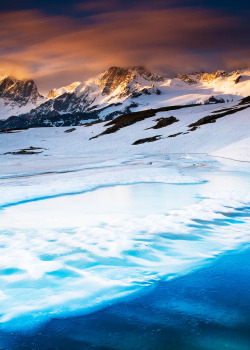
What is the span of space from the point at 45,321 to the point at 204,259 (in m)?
2.66

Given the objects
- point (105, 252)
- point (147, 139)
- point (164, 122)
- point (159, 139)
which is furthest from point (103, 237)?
point (164, 122)

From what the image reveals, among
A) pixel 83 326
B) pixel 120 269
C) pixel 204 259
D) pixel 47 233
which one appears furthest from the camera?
pixel 47 233

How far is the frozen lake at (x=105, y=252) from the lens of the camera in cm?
381

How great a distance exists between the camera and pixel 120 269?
16.4 ft

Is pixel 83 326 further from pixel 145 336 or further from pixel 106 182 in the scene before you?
pixel 106 182

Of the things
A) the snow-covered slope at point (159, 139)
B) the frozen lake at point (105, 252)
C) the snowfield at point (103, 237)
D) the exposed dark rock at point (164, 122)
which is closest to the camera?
the frozen lake at point (105, 252)

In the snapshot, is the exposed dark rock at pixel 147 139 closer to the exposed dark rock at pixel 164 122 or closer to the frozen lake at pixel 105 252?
the exposed dark rock at pixel 164 122

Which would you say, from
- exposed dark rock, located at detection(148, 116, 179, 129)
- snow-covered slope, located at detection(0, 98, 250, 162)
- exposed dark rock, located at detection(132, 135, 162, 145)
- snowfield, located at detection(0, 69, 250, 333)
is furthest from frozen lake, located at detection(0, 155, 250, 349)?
exposed dark rock, located at detection(148, 116, 179, 129)

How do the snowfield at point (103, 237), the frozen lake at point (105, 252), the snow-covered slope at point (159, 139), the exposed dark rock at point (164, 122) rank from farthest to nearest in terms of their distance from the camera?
the exposed dark rock at point (164, 122) < the snow-covered slope at point (159, 139) < the snowfield at point (103, 237) < the frozen lake at point (105, 252)

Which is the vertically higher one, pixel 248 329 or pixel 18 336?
pixel 18 336

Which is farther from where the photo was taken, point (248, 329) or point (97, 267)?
point (97, 267)

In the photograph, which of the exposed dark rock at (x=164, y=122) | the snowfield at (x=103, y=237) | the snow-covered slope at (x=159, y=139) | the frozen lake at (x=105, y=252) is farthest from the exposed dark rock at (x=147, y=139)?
the frozen lake at (x=105, y=252)

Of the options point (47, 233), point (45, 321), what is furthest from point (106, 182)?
point (45, 321)

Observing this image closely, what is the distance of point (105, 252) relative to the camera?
569 cm
